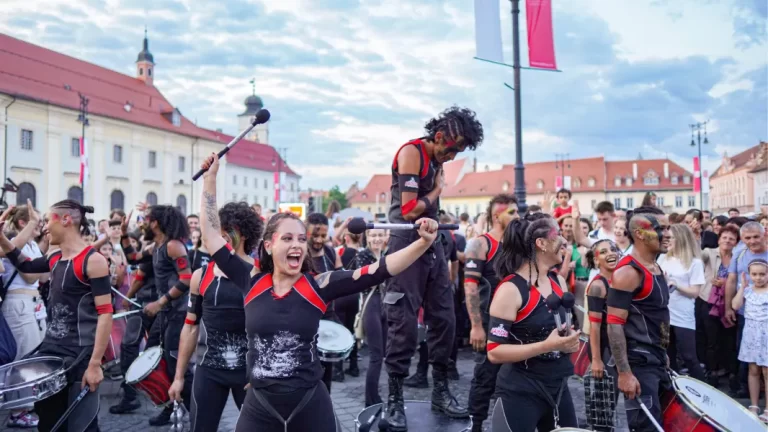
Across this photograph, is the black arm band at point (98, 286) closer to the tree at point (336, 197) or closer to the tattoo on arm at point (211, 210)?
the tattoo on arm at point (211, 210)

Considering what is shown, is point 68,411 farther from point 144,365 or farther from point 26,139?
point 26,139

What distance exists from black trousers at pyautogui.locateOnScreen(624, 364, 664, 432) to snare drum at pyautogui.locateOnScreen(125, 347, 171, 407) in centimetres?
417

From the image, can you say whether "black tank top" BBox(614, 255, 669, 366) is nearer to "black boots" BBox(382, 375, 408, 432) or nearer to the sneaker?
"black boots" BBox(382, 375, 408, 432)

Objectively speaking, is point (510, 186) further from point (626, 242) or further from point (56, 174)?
point (626, 242)

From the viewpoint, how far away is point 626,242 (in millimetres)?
7957

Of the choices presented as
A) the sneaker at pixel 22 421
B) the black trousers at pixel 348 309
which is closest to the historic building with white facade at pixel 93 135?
the black trousers at pixel 348 309

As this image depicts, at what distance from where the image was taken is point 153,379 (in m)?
5.50

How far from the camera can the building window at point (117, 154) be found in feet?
183

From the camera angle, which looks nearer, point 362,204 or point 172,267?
point 172,267

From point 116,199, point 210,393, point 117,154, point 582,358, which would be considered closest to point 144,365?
point 210,393

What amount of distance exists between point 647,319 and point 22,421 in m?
6.56

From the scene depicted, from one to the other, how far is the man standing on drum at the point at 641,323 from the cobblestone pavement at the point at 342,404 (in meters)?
1.77

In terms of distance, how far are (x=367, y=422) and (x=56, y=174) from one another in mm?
53203

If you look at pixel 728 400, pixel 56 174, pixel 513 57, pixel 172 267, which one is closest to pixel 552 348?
pixel 728 400
